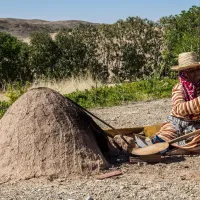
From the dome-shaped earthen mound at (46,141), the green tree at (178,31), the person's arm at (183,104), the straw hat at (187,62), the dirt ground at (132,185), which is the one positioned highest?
the green tree at (178,31)

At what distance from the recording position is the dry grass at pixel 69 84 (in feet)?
46.6

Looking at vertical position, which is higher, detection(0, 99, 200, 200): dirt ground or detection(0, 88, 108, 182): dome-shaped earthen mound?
detection(0, 88, 108, 182): dome-shaped earthen mound

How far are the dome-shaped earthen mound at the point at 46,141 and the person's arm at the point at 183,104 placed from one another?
0.99 m

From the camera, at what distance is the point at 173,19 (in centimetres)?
1611

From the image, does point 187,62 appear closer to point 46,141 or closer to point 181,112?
point 181,112

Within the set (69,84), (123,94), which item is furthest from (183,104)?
(69,84)

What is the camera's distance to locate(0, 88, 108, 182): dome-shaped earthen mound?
19.7 feet

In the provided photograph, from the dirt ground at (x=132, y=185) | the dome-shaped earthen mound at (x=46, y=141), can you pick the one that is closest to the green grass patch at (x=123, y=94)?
the dome-shaped earthen mound at (x=46, y=141)

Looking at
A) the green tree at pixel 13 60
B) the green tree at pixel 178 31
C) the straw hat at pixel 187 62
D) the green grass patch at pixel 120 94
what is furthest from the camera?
the green tree at pixel 13 60

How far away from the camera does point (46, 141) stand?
6.11 m

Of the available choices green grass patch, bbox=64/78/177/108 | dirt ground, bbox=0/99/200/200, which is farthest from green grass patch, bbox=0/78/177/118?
dirt ground, bbox=0/99/200/200

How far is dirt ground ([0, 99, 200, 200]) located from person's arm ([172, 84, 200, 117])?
489 mm

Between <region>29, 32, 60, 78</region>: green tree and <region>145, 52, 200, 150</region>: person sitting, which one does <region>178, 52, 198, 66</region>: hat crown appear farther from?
<region>29, 32, 60, 78</region>: green tree

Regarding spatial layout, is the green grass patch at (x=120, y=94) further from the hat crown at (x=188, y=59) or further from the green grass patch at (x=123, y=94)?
the hat crown at (x=188, y=59)
